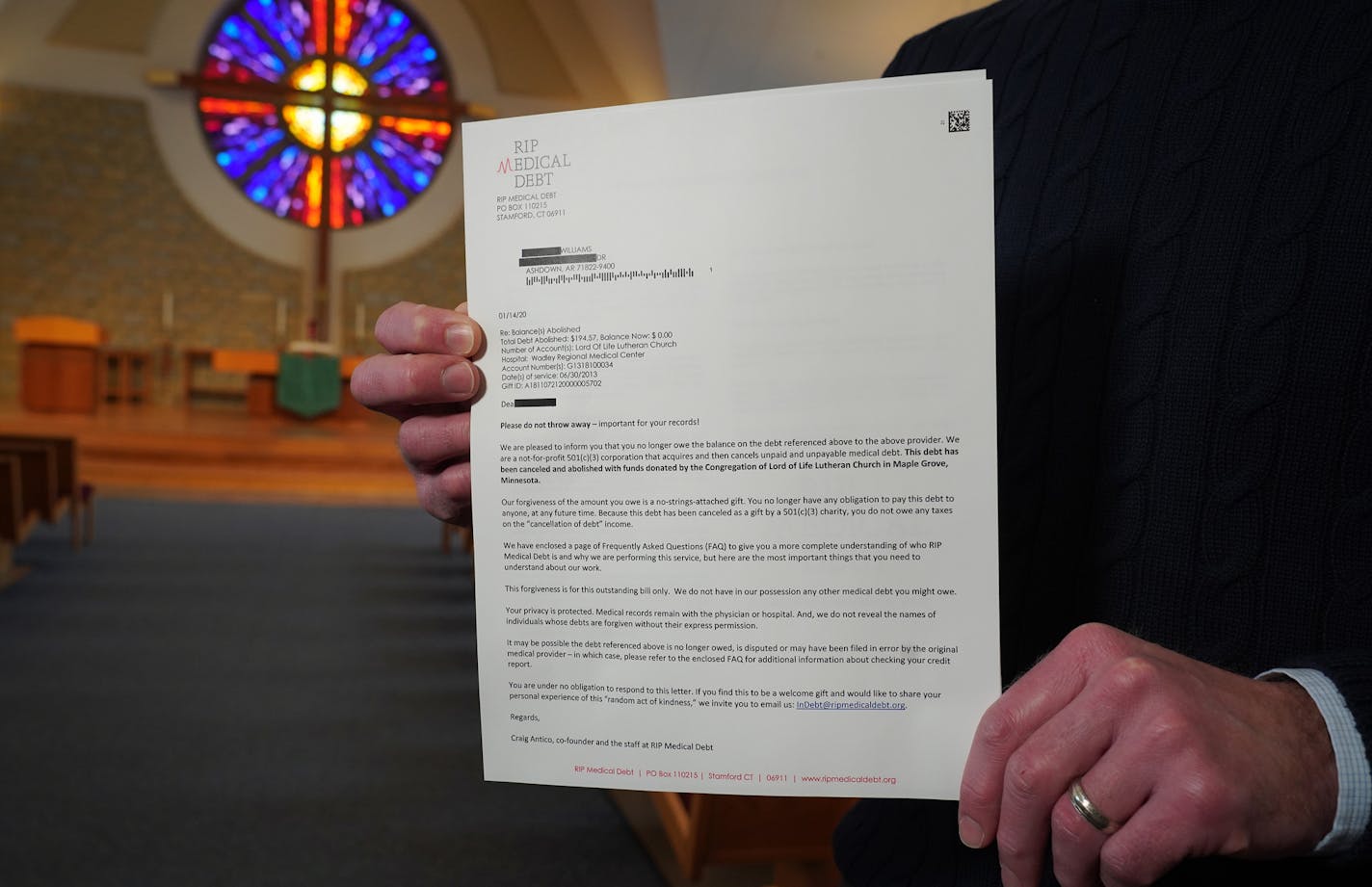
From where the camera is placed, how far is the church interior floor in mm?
7590

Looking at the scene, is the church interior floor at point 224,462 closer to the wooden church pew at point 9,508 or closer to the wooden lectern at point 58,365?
the wooden lectern at point 58,365

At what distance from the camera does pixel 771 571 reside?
0.64 meters

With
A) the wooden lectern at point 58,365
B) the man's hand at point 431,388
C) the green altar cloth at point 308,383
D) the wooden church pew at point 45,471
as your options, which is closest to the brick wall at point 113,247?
the wooden lectern at point 58,365

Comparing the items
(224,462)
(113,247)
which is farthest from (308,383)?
(113,247)

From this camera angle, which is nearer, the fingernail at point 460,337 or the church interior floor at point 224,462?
the fingernail at point 460,337

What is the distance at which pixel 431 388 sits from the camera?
2.31 feet

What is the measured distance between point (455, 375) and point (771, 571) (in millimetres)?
249

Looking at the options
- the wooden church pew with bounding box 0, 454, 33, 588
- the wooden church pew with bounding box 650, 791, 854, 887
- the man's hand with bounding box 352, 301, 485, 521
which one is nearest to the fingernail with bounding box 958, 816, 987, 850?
the man's hand with bounding box 352, 301, 485, 521

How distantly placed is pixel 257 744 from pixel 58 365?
26.8 ft

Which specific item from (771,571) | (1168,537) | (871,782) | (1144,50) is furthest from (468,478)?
(1144,50)

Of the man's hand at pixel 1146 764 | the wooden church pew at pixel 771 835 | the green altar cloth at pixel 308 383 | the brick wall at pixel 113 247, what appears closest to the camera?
the man's hand at pixel 1146 764

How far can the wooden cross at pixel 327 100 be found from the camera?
36.2ft

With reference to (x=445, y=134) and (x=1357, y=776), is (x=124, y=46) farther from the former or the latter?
(x=1357, y=776)

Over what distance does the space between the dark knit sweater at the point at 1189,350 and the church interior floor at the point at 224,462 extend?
→ 7.37 meters
